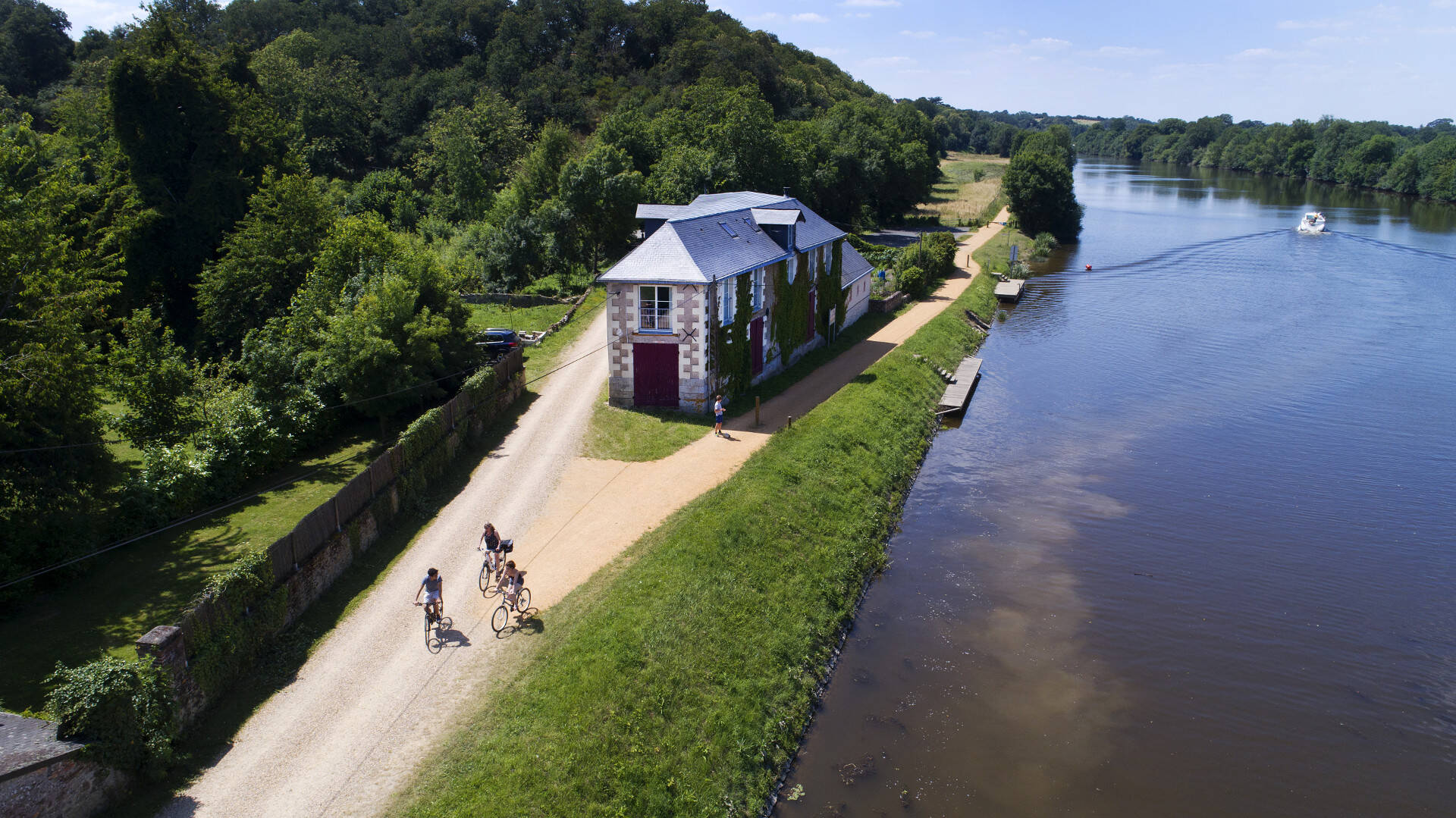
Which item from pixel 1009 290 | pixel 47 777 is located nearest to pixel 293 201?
pixel 47 777

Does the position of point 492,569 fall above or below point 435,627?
above

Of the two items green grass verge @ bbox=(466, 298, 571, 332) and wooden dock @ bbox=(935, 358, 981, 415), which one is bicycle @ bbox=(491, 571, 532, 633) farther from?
green grass verge @ bbox=(466, 298, 571, 332)

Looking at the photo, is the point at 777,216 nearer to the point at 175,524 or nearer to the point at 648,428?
the point at 648,428

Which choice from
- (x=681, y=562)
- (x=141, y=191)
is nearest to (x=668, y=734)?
(x=681, y=562)

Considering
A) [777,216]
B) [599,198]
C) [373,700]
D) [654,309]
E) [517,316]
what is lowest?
[373,700]

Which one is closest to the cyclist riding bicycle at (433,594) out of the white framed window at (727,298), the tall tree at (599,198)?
the white framed window at (727,298)

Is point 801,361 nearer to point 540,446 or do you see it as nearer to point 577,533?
point 540,446

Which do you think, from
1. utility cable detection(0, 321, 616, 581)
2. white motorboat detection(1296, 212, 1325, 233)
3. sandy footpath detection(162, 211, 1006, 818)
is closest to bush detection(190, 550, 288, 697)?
sandy footpath detection(162, 211, 1006, 818)

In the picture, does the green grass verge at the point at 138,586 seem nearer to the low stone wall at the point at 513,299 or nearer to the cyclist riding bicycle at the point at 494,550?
the cyclist riding bicycle at the point at 494,550
